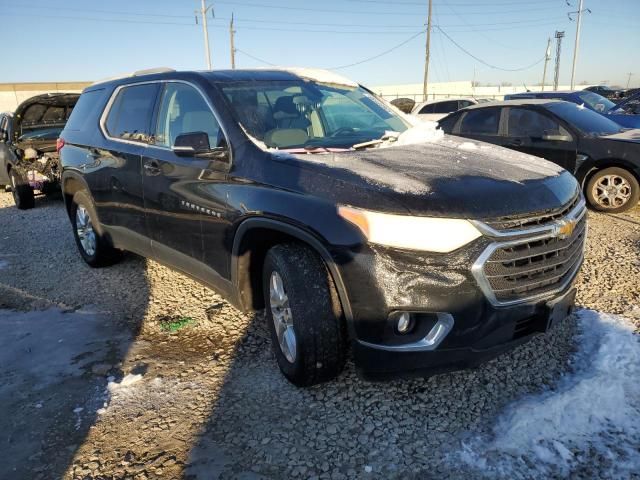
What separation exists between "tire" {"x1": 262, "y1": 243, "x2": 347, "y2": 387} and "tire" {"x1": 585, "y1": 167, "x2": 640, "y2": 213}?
5.60 meters

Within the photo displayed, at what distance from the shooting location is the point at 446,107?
15.8m

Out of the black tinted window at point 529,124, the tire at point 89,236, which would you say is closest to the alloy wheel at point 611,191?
the black tinted window at point 529,124

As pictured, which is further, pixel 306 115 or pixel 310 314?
pixel 306 115

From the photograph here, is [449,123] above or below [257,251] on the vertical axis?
above

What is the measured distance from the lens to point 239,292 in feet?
10.7

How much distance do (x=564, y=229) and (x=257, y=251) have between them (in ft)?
5.79

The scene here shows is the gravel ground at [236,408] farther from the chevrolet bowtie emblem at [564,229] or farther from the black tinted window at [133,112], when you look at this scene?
the black tinted window at [133,112]

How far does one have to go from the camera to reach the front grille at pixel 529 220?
7.92 feet

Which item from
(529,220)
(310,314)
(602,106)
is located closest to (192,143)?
(310,314)

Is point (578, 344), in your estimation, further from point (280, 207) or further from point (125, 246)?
point (125, 246)

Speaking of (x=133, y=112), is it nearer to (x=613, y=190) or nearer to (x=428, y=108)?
(x=613, y=190)

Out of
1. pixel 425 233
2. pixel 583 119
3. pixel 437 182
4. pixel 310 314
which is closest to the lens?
pixel 425 233

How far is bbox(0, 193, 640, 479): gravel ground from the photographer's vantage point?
2.44 m

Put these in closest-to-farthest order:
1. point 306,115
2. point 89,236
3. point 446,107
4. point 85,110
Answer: point 306,115
point 85,110
point 89,236
point 446,107
